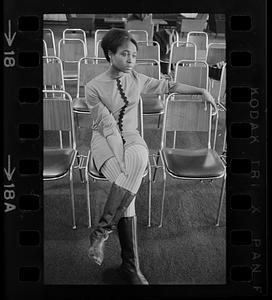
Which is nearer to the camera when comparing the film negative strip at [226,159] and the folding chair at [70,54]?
the film negative strip at [226,159]

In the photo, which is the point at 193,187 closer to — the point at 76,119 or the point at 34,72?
the point at 76,119

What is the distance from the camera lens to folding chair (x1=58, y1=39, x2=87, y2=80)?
159cm

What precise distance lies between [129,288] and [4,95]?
68 cm

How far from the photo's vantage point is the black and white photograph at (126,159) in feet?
4.88

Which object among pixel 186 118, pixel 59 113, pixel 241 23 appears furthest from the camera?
pixel 186 118

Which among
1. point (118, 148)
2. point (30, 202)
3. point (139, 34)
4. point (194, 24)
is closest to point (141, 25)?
point (139, 34)

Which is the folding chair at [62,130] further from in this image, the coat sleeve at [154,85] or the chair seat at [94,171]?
the coat sleeve at [154,85]

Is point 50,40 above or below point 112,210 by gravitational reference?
above

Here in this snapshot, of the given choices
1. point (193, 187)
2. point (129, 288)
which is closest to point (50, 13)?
point (193, 187)

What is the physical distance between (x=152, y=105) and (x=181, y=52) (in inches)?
8.8

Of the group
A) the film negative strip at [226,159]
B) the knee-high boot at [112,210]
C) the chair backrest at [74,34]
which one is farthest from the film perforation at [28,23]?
the knee-high boot at [112,210]

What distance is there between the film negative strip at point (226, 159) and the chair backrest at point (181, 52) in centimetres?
17

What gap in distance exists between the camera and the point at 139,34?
1507 mm

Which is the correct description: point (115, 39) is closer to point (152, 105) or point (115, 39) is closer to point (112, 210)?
point (152, 105)
